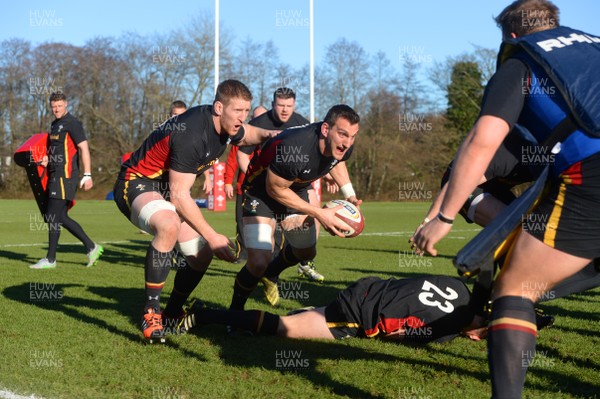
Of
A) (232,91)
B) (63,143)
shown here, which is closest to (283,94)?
(232,91)

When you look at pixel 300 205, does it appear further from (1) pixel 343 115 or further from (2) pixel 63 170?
(2) pixel 63 170

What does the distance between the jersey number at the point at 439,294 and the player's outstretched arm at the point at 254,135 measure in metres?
2.25

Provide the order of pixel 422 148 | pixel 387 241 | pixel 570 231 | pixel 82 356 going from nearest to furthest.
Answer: pixel 570 231
pixel 82 356
pixel 387 241
pixel 422 148

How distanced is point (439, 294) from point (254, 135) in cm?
250

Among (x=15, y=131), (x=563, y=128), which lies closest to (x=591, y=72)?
(x=563, y=128)

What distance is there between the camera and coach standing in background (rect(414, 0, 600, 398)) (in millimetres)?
2854

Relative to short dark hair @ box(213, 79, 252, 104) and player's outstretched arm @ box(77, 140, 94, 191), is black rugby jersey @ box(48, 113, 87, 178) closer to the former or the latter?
player's outstretched arm @ box(77, 140, 94, 191)

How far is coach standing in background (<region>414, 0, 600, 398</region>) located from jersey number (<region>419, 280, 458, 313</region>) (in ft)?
6.18

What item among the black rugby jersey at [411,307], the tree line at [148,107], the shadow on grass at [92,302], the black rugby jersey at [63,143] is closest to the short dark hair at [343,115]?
the black rugby jersey at [411,307]

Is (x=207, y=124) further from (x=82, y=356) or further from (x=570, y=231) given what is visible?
(x=570, y=231)

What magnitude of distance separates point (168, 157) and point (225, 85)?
0.78m

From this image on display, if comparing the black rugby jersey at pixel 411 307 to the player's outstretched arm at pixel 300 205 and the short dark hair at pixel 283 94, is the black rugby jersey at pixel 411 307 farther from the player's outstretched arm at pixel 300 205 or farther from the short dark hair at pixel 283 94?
the short dark hair at pixel 283 94

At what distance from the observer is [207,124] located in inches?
227

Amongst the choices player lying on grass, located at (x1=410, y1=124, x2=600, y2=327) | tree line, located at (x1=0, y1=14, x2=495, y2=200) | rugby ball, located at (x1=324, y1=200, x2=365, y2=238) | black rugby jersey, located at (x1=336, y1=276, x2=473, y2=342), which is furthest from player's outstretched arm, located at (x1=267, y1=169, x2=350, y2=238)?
tree line, located at (x1=0, y1=14, x2=495, y2=200)
